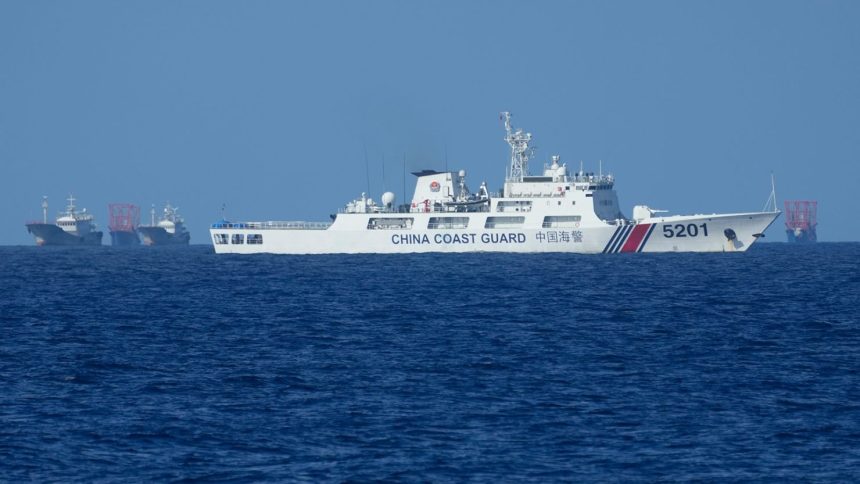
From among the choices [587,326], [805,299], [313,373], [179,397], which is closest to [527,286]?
[805,299]

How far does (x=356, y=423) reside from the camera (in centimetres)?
2247

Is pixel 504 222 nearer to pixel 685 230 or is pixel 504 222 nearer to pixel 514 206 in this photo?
pixel 514 206

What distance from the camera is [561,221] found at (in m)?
80.5

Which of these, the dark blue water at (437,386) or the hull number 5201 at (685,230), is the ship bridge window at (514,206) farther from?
the dark blue water at (437,386)

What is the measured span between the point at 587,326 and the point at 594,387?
1183 cm

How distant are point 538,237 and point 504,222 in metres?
2.76

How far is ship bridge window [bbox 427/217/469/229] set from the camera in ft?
275

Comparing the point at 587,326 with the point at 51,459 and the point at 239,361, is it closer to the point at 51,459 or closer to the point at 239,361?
the point at 239,361

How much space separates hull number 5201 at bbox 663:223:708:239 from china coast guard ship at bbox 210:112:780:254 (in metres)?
0.07

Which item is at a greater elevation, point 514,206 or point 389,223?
point 514,206

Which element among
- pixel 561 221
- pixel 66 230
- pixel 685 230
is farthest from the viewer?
pixel 66 230

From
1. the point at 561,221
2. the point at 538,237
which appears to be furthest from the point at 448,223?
the point at 561,221

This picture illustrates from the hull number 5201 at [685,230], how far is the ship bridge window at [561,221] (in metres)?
5.97

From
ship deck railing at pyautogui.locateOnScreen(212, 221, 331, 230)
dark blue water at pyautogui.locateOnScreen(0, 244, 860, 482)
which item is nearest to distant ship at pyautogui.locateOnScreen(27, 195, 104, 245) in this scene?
ship deck railing at pyautogui.locateOnScreen(212, 221, 331, 230)
